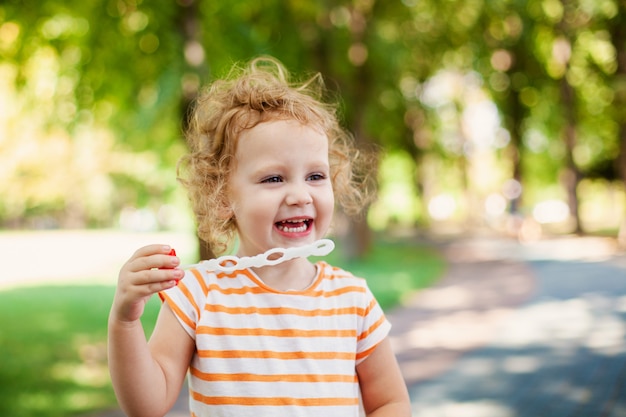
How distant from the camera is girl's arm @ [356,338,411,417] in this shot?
174 centimetres

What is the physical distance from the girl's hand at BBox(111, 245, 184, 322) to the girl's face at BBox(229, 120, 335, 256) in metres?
0.29

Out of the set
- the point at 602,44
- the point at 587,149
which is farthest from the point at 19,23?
the point at 587,149

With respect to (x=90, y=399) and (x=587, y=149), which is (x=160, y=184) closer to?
(x=587, y=149)

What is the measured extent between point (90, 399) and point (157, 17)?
4914 mm

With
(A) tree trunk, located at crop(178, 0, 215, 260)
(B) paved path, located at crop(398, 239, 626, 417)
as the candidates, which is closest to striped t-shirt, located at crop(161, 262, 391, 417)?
(B) paved path, located at crop(398, 239, 626, 417)

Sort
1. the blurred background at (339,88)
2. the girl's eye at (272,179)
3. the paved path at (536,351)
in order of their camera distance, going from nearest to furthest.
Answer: the girl's eye at (272,179)
the paved path at (536,351)
the blurred background at (339,88)

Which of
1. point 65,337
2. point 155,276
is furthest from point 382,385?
point 65,337

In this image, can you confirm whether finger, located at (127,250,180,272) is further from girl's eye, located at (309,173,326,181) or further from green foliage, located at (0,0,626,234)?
green foliage, located at (0,0,626,234)

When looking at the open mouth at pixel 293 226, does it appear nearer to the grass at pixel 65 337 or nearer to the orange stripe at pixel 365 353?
the orange stripe at pixel 365 353

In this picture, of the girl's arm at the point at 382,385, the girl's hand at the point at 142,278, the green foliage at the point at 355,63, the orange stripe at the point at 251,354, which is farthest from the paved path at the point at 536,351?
the girl's hand at the point at 142,278

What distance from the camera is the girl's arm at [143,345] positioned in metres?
1.39

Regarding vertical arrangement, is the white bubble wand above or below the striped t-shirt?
above

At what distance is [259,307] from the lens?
1.62m

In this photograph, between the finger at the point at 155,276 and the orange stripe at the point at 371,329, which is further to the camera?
the orange stripe at the point at 371,329
